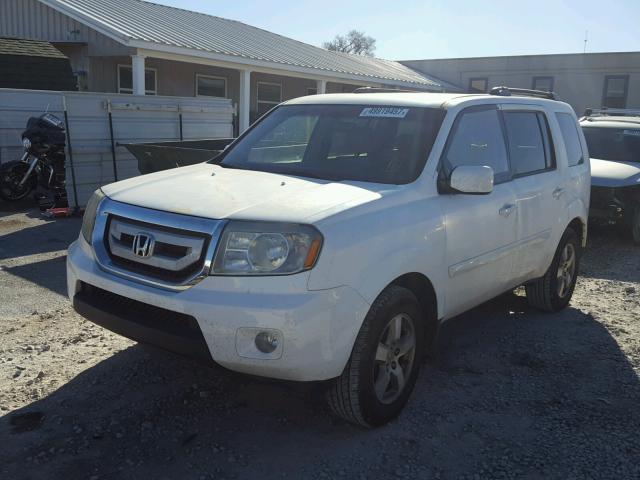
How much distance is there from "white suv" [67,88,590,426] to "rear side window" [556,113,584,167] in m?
0.77

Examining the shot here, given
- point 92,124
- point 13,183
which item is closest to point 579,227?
point 92,124

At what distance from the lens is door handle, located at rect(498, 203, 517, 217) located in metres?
4.31

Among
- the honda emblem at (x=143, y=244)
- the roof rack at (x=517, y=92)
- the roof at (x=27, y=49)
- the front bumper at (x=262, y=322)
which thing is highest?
the roof at (x=27, y=49)

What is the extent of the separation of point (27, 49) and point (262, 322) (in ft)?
42.0

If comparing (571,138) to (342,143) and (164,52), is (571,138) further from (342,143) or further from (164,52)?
(164,52)

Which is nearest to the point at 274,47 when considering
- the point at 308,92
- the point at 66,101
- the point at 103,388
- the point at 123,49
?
the point at 308,92

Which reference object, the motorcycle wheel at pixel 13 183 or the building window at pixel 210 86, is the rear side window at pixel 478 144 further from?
the building window at pixel 210 86

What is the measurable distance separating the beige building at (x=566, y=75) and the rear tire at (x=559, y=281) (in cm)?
2390

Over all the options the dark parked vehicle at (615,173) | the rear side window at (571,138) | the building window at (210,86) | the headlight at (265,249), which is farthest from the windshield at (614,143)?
the building window at (210,86)

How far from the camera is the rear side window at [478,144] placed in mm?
4031

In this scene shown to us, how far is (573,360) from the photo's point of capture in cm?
464

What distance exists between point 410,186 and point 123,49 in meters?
12.4

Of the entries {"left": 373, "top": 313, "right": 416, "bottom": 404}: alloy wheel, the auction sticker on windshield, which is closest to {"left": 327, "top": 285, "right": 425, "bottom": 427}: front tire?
{"left": 373, "top": 313, "right": 416, "bottom": 404}: alloy wheel

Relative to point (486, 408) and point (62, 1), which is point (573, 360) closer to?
point (486, 408)
